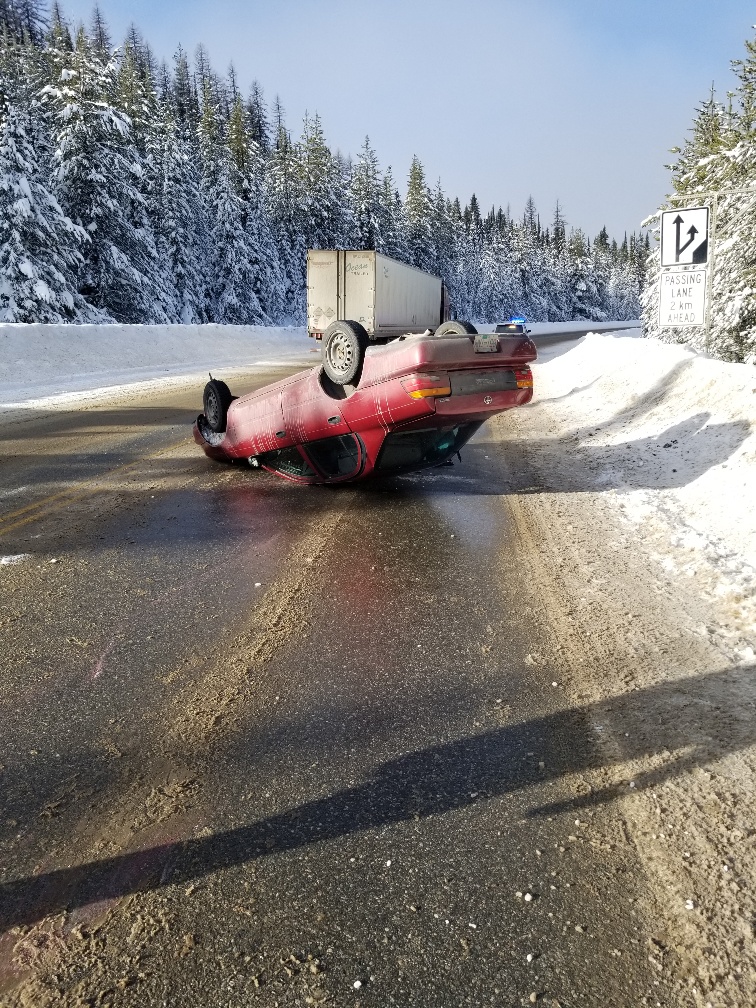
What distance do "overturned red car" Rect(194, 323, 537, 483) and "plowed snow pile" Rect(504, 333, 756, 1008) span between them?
1179 mm

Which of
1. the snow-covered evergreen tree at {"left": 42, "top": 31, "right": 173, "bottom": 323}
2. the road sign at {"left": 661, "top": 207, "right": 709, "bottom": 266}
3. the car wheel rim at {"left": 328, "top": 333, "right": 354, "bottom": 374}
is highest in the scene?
the snow-covered evergreen tree at {"left": 42, "top": 31, "right": 173, "bottom": 323}

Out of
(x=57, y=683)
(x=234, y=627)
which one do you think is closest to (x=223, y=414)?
(x=234, y=627)

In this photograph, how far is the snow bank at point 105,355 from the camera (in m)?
18.2

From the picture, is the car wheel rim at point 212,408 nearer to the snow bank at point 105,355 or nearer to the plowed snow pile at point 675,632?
the plowed snow pile at point 675,632

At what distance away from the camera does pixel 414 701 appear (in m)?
3.20

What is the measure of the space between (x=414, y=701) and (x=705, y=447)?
564 cm

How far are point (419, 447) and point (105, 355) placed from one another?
19.4 meters

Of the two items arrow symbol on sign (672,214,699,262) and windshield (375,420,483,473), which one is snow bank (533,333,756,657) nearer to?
windshield (375,420,483,473)

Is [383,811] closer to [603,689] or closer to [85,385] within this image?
[603,689]

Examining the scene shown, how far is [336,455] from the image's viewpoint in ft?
22.0

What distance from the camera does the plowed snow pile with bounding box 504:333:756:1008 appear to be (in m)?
2.11

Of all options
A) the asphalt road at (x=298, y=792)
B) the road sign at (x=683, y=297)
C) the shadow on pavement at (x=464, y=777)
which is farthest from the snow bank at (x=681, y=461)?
the asphalt road at (x=298, y=792)

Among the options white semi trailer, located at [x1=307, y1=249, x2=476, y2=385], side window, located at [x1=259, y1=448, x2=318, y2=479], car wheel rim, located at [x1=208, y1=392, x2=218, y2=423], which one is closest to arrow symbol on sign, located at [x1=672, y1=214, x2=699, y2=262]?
side window, located at [x1=259, y1=448, x2=318, y2=479]

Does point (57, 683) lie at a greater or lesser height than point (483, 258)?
lesser
